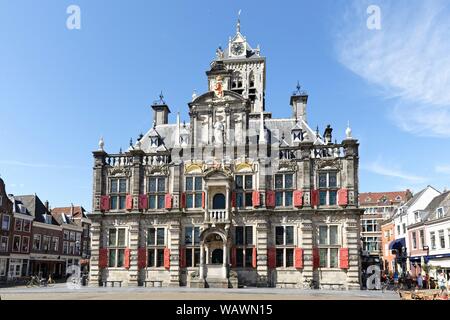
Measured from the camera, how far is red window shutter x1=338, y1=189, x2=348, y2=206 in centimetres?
3547

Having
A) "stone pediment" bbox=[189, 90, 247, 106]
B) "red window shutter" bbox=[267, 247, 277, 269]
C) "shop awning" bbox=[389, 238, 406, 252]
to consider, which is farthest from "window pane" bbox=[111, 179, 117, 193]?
"shop awning" bbox=[389, 238, 406, 252]

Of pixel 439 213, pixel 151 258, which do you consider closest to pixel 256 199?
pixel 151 258

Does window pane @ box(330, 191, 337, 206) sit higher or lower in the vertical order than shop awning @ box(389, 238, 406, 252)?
higher

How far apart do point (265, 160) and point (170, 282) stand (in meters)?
13.9

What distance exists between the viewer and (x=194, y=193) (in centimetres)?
3831

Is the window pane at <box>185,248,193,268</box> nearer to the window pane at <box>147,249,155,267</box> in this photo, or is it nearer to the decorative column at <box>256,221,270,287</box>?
the window pane at <box>147,249,155,267</box>

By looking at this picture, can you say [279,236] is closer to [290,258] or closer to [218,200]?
[290,258]

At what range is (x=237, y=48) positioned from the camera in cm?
5638

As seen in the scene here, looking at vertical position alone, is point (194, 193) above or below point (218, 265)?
above

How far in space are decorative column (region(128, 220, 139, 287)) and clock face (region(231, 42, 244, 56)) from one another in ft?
94.0

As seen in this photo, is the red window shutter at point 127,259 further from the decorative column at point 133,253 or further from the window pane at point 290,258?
the window pane at point 290,258
